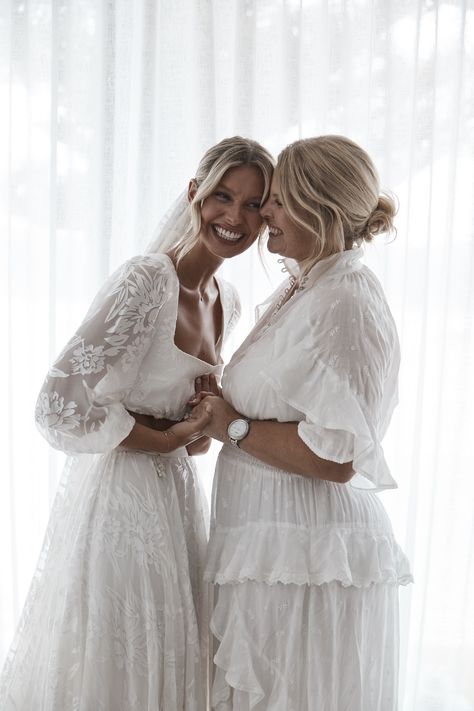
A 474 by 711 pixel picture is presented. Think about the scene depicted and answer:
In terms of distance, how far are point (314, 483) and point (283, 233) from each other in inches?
20.9

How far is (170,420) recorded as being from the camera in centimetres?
175

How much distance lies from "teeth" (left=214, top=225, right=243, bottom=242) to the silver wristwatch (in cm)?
41

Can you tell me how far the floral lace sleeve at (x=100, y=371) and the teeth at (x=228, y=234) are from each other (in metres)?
0.23

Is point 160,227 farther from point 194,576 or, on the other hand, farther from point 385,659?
point 385,659

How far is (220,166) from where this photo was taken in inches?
66.4

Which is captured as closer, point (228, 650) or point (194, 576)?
point (228, 650)

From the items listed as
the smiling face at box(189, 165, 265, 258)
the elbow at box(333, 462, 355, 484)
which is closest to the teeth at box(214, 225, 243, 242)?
the smiling face at box(189, 165, 265, 258)

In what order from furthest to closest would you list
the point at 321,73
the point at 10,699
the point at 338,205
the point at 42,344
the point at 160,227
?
the point at 42,344, the point at 321,73, the point at 160,227, the point at 10,699, the point at 338,205

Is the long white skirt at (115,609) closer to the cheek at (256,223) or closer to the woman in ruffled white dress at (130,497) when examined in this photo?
the woman in ruffled white dress at (130,497)

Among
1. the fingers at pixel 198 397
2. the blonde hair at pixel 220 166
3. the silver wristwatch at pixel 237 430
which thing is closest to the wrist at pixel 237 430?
the silver wristwatch at pixel 237 430

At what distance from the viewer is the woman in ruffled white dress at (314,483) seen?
1476 mm

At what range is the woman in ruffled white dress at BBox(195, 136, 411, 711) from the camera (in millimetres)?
1476

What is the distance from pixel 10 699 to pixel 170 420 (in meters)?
0.69

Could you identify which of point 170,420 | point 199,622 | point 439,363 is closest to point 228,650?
point 199,622
